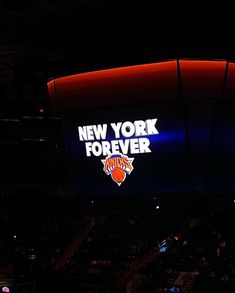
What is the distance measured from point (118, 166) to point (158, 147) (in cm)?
33

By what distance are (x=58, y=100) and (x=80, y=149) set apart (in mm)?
442

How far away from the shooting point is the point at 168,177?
3662 mm

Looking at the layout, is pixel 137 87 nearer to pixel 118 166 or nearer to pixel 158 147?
pixel 158 147

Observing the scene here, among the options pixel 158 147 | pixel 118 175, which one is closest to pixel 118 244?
pixel 118 175

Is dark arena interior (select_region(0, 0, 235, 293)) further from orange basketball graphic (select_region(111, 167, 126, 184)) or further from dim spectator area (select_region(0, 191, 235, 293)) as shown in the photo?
dim spectator area (select_region(0, 191, 235, 293))

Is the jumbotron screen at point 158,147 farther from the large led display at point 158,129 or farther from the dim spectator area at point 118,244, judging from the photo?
the dim spectator area at point 118,244

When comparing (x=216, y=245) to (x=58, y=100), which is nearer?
A: (x=58, y=100)

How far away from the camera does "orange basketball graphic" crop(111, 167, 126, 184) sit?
3.78 meters

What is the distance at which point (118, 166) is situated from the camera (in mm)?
3773

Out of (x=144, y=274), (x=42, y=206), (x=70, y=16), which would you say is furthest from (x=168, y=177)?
(x=42, y=206)

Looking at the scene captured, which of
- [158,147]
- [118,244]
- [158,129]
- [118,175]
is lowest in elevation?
[118,175]

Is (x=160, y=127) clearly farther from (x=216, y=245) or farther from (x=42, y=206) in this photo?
(x=42, y=206)

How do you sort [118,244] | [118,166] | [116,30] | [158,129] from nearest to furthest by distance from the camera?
1. [158,129]
2. [118,166]
3. [116,30]
4. [118,244]

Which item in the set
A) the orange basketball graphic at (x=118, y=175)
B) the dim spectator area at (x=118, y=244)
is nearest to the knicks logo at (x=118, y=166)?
the orange basketball graphic at (x=118, y=175)
